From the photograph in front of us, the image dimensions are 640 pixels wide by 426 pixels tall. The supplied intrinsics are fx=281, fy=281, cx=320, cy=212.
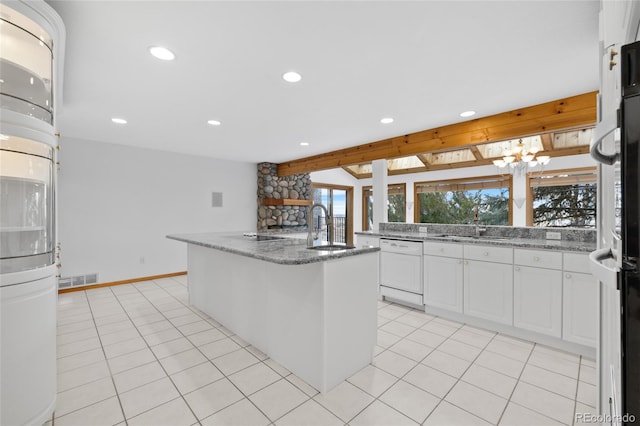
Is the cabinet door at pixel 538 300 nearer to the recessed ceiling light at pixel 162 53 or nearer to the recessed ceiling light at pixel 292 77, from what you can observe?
the recessed ceiling light at pixel 292 77

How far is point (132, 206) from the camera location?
4.98m

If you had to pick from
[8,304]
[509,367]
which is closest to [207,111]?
[8,304]

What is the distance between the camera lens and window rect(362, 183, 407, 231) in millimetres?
7754

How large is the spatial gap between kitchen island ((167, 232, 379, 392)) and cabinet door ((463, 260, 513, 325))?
133cm

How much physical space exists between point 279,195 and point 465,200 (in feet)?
15.0

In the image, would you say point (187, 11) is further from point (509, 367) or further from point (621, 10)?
point (509, 367)

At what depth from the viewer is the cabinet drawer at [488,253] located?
2.74 m

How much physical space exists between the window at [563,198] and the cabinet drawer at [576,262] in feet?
13.5

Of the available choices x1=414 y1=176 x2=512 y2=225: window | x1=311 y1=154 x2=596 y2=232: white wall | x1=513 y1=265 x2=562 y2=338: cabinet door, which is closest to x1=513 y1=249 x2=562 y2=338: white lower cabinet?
x1=513 y1=265 x2=562 y2=338: cabinet door

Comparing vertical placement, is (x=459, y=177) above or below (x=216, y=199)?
above

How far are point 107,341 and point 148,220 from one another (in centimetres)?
292

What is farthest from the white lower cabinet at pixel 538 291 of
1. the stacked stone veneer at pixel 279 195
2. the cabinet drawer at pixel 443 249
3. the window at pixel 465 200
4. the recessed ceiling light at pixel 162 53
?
the stacked stone veneer at pixel 279 195

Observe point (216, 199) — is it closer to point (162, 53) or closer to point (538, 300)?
point (162, 53)

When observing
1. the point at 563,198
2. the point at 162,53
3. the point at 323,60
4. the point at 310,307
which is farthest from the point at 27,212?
the point at 563,198
